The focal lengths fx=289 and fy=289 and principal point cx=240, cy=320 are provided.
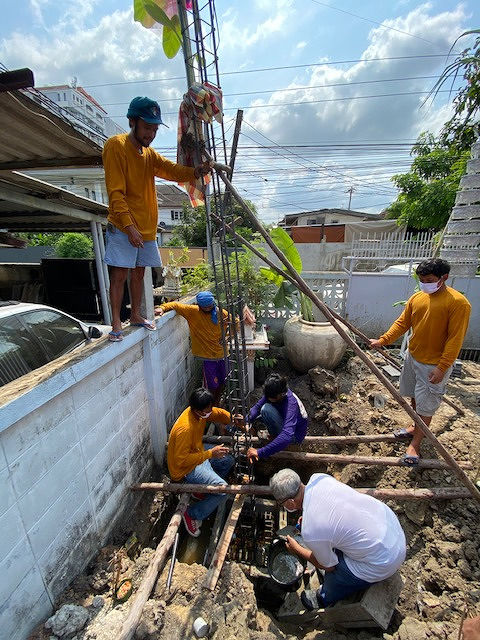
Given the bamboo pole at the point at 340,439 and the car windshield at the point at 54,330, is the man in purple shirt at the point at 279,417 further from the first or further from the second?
the car windshield at the point at 54,330

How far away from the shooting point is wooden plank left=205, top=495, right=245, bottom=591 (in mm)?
2328

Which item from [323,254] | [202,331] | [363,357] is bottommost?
[202,331]

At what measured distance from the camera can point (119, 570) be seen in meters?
2.29

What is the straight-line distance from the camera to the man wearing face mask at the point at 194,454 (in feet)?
10.0

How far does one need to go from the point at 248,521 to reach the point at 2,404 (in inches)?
130

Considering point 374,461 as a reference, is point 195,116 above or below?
above

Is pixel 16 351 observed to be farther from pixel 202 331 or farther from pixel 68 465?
pixel 202 331

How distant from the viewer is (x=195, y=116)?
219 centimetres

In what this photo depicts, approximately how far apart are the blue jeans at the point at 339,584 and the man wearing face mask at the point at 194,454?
127 centimetres

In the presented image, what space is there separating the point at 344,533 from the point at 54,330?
3.37 meters

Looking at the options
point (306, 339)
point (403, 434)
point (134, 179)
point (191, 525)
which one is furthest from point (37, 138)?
point (403, 434)

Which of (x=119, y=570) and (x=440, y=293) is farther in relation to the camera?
(x=440, y=293)

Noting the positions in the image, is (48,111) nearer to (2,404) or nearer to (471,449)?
(2,404)

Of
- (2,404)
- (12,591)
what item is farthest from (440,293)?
(12,591)
